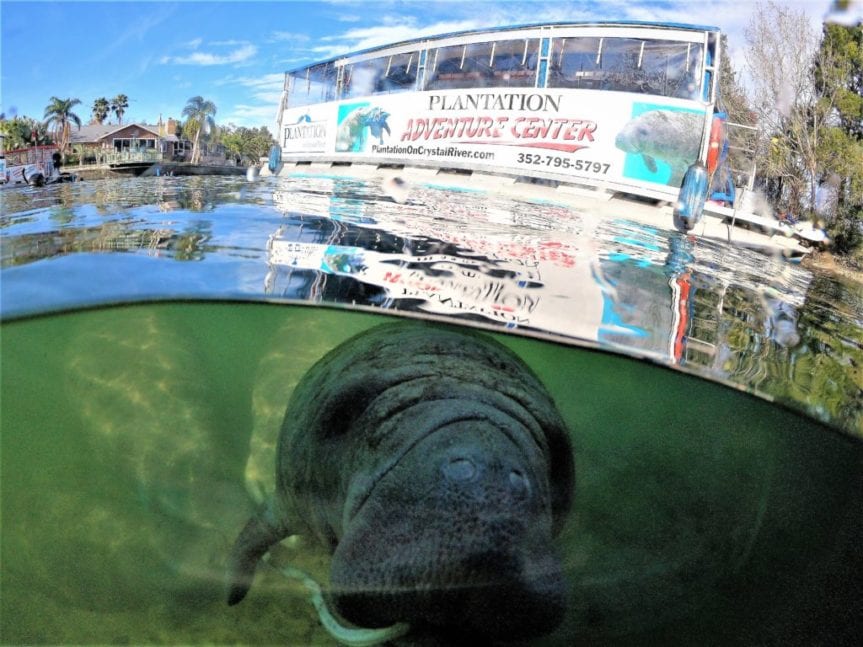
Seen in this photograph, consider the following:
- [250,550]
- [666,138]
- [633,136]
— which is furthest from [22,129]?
[633,136]

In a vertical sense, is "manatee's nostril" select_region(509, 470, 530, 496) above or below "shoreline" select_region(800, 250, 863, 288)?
below

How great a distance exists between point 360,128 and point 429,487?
6.33m

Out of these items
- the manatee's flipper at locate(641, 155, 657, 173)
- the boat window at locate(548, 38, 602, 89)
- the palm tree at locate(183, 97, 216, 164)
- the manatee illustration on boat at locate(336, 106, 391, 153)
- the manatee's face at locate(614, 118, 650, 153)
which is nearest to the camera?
the palm tree at locate(183, 97, 216, 164)

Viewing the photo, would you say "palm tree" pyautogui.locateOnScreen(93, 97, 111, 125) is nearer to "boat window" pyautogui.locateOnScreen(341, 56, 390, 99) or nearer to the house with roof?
the house with roof

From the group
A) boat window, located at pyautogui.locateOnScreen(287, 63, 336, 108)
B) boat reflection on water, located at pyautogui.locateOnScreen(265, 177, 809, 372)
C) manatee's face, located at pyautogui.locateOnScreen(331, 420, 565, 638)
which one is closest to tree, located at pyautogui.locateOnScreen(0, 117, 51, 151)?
boat reflection on water, located at pyautogui.locateOnScreen(265, 177, 809, 372)

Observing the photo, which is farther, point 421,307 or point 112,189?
point 112,189

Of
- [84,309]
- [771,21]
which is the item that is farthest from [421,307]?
[771,21]

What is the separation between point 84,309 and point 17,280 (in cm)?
44

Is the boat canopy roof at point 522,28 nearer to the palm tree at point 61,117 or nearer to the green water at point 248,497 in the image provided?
the palm tree at point 61,117

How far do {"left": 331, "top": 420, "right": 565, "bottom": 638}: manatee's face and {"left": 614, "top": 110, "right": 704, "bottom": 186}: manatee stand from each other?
4.82 metres

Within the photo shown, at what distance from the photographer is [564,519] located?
2.69m

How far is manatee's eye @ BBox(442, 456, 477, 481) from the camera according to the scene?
1.82 meters

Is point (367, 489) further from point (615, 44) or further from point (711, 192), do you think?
point (615, 44)

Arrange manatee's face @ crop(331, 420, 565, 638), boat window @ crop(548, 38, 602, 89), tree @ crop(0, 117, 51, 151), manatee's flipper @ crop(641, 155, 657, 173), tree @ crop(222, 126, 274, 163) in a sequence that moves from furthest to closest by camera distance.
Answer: manatee's flipper @ crop(641, 155, 657, 173) → boat window @ crop(548, 38, 602, 89) → tree @ crop(222, 126, 274, 163) → tree @ crop(0, 117, 51, 151) → manatee's face @ crop(331, 420, 565, 638)
